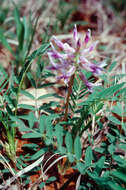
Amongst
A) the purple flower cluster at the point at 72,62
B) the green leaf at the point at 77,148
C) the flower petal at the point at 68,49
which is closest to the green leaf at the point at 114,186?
the green leaf at the point at 77,148

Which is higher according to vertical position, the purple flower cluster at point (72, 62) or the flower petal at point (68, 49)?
the flower petal at point (68, 49)

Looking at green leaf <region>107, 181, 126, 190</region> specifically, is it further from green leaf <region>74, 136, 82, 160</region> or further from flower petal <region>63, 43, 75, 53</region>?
→ flower petal <region>63, 43, 75, 53</region>

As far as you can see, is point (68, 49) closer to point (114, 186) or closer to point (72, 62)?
point (72, 62)

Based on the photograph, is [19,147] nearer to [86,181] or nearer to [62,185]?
[62,185]

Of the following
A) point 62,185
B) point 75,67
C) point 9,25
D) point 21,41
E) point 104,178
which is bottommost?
point 62,185

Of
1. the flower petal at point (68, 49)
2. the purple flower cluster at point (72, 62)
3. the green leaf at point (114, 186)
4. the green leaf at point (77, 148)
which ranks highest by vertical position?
the flower petal at point (68, 49)

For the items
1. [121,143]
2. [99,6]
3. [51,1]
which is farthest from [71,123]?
[99,6]

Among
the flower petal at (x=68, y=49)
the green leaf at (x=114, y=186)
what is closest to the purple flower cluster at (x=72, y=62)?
the flower petal at (x=68, y=49)

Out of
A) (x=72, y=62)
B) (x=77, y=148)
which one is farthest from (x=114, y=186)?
(x=72, y=62)

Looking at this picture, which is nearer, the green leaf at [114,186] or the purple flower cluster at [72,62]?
A: the green leaf at [114,186]

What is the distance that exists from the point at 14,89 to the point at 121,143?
2.40ft

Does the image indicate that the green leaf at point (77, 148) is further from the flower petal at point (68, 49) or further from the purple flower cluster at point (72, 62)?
the flower petal at point (68, 49)

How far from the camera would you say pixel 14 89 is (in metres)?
1.43

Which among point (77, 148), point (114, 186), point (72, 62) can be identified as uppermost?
point (72, 62)
